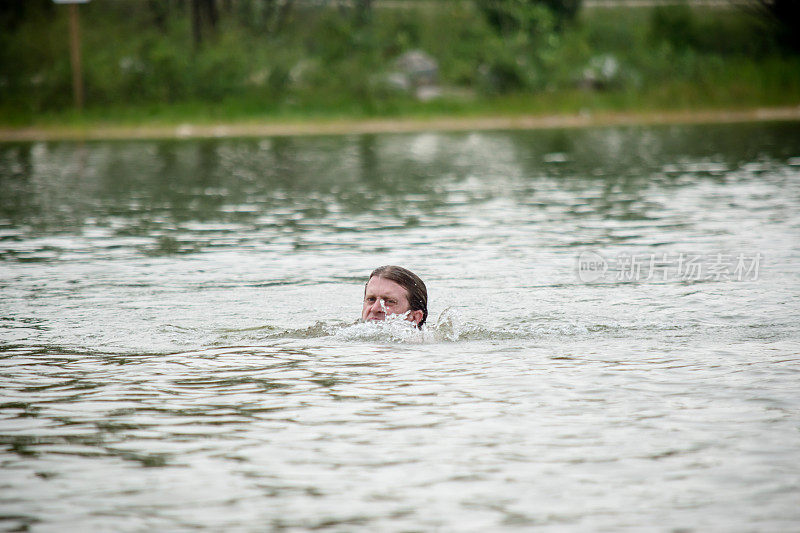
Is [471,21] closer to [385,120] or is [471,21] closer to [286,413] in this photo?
[385,120]

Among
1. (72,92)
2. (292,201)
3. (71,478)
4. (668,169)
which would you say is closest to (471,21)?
(72,92)

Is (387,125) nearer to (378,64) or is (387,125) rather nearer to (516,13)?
(378,64)

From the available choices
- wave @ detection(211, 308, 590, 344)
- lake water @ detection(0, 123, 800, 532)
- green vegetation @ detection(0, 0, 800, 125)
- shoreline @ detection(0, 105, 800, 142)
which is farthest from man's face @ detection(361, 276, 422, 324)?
green vegetation @ detection(0, 0, 800, 125)

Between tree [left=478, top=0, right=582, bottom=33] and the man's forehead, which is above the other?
tree [left=478, top=0, right=582, bottom=33]

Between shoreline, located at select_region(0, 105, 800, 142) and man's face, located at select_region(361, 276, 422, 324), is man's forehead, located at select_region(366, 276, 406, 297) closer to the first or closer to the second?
man's face, located at select_region(361, 276, 422, 324)

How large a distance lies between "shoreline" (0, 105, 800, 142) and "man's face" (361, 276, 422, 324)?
23.3 meters

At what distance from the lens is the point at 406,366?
24.7ft

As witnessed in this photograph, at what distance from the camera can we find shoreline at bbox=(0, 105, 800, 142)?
1252 inches

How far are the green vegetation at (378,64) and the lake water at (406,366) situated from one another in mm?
16672

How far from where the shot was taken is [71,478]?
5.28 meters

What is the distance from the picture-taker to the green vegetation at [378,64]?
34.3 meters

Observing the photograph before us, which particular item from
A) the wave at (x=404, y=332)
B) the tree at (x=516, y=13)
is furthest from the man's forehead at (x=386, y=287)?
the tree at (x=516, y=13)

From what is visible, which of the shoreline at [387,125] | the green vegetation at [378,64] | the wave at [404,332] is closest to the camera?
the wave at [404,332]

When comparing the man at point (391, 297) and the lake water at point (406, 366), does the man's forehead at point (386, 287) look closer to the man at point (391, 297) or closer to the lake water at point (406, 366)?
the man at point (391, 297)
